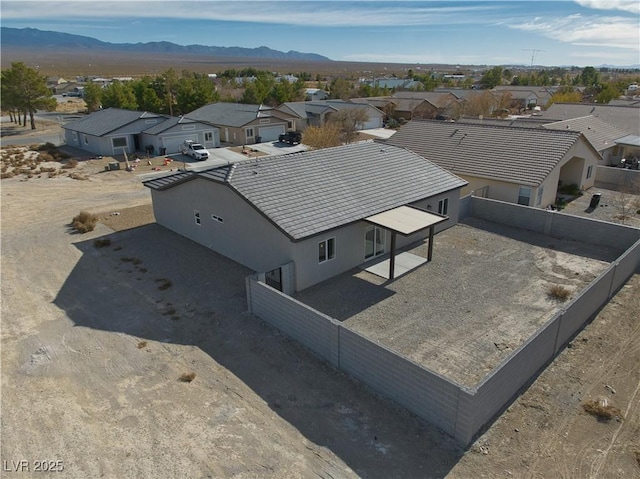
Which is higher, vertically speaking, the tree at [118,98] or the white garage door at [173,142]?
the tree at [118,98]

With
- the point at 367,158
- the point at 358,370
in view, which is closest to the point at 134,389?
the point at 358,370

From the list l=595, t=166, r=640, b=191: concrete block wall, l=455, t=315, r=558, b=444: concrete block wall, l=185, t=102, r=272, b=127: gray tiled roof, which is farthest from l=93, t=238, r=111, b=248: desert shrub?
l=595, t=166, r=640, b=191: concrete block wall

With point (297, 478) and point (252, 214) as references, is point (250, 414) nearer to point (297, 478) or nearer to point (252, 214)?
point (297, 478)

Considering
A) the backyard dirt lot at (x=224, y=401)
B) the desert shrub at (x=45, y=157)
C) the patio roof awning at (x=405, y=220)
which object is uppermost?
the patio roof awning at (x=405, y=220)

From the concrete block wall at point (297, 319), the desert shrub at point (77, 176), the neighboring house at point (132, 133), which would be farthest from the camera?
the neighboring house at point (132, 133)

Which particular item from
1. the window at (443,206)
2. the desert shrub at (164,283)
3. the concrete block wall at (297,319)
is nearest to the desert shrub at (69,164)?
the desert shrub at (164,283)

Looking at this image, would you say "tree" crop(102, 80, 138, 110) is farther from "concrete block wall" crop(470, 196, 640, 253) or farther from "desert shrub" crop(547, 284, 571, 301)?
"desert shrub" crop(547, 284, 571, 301)

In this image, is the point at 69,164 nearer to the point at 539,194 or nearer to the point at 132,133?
the point at 132,133

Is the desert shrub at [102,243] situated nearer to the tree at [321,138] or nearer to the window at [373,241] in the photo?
the window at [373,241]
